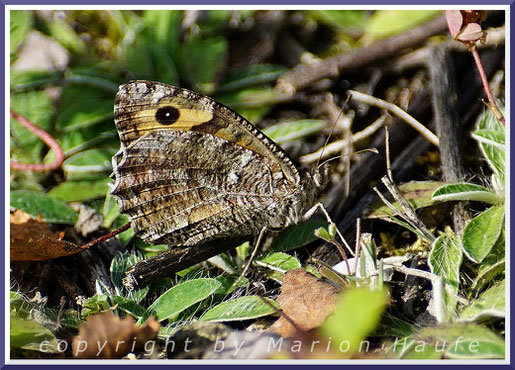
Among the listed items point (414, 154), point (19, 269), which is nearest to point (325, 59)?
point (414, 154)

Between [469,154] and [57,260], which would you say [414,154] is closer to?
[469,154]

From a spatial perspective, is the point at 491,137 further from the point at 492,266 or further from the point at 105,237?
the point at 105,237

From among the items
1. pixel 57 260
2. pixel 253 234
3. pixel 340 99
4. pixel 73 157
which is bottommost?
pixel 57 260

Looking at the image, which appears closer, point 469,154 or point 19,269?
point 19,269

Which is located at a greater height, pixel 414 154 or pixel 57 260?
pixel 414 154

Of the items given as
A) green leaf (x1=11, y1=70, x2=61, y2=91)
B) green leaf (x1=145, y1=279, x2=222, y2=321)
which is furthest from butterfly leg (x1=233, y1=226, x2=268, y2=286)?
green leaf (x1=11, y1=70, x2=61, y2=91)

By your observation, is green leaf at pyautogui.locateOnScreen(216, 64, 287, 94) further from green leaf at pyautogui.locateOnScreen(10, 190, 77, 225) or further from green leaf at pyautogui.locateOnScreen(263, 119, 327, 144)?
green leaf at pyautogui.locateOnScreen(10, 190, 77, 225)

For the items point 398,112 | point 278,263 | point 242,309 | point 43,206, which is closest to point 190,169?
point 278,263

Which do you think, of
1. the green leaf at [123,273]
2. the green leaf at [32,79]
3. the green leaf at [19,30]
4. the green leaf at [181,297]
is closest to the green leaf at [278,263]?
the green leaf at [181,297]
